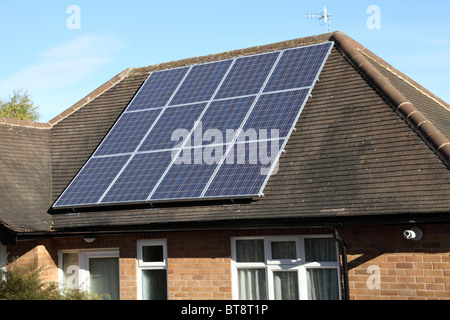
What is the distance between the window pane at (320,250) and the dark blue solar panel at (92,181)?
518 cm

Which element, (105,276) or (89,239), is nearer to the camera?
(89,239)

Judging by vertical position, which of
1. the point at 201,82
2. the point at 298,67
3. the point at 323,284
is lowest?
the point at 323,284

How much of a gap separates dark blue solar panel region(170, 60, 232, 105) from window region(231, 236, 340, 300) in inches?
190

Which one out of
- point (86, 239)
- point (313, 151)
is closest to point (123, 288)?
point (86, 239)

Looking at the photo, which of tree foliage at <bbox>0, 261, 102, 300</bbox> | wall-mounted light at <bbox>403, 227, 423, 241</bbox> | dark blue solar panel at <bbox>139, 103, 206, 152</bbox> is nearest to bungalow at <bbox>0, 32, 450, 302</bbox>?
wall-mounted light at <bbox>403, 227, 423, 241</bbox>

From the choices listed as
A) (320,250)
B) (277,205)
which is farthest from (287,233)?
(320,250)

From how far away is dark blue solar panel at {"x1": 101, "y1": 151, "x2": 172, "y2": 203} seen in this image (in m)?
14.4

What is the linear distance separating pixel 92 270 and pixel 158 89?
5.51m

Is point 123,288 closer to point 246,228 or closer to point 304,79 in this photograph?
point 246,228

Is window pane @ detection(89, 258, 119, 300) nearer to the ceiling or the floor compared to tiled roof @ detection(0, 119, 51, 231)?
nearer to the floor

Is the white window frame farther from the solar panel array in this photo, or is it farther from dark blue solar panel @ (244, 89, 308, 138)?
dark blue solar panel @ (244, 89, 308, 138)

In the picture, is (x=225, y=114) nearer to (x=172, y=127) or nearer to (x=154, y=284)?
(x=172, y=127)

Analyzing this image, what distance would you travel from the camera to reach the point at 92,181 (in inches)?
612

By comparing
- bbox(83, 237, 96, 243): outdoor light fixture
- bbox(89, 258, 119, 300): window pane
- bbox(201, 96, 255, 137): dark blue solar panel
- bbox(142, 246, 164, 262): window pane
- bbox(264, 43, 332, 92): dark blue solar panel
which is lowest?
bbox(89, 258, 119, 300): window pane
